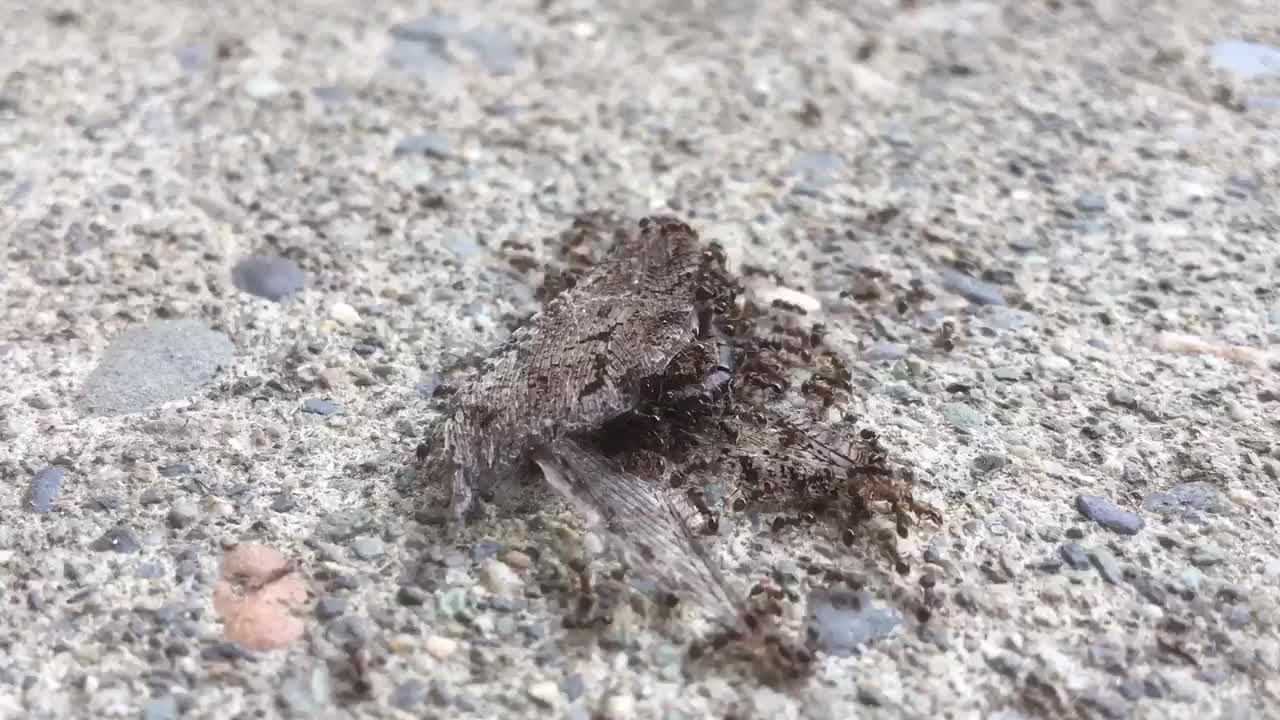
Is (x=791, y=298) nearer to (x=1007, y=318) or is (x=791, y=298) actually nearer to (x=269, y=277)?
(x=1007, y=318)

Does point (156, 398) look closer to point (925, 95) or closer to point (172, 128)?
point (172, 128)

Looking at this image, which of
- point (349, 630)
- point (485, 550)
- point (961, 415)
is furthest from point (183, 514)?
point (961, 415)

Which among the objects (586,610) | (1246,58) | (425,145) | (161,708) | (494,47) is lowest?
(161,708)

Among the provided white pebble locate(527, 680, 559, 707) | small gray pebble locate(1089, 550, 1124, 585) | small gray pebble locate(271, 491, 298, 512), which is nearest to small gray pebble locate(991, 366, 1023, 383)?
small gray pebble locate(1089, 550, 1124, 585)

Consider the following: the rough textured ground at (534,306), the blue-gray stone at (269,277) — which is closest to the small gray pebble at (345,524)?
the rough textured ground at (534,306)

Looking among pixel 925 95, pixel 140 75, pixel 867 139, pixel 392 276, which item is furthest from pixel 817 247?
pixel 140 75

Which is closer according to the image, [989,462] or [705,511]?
[705,511]

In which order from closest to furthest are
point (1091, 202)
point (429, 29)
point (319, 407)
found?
point (319, 407) → point (1091, 202) → point (429, 29)
